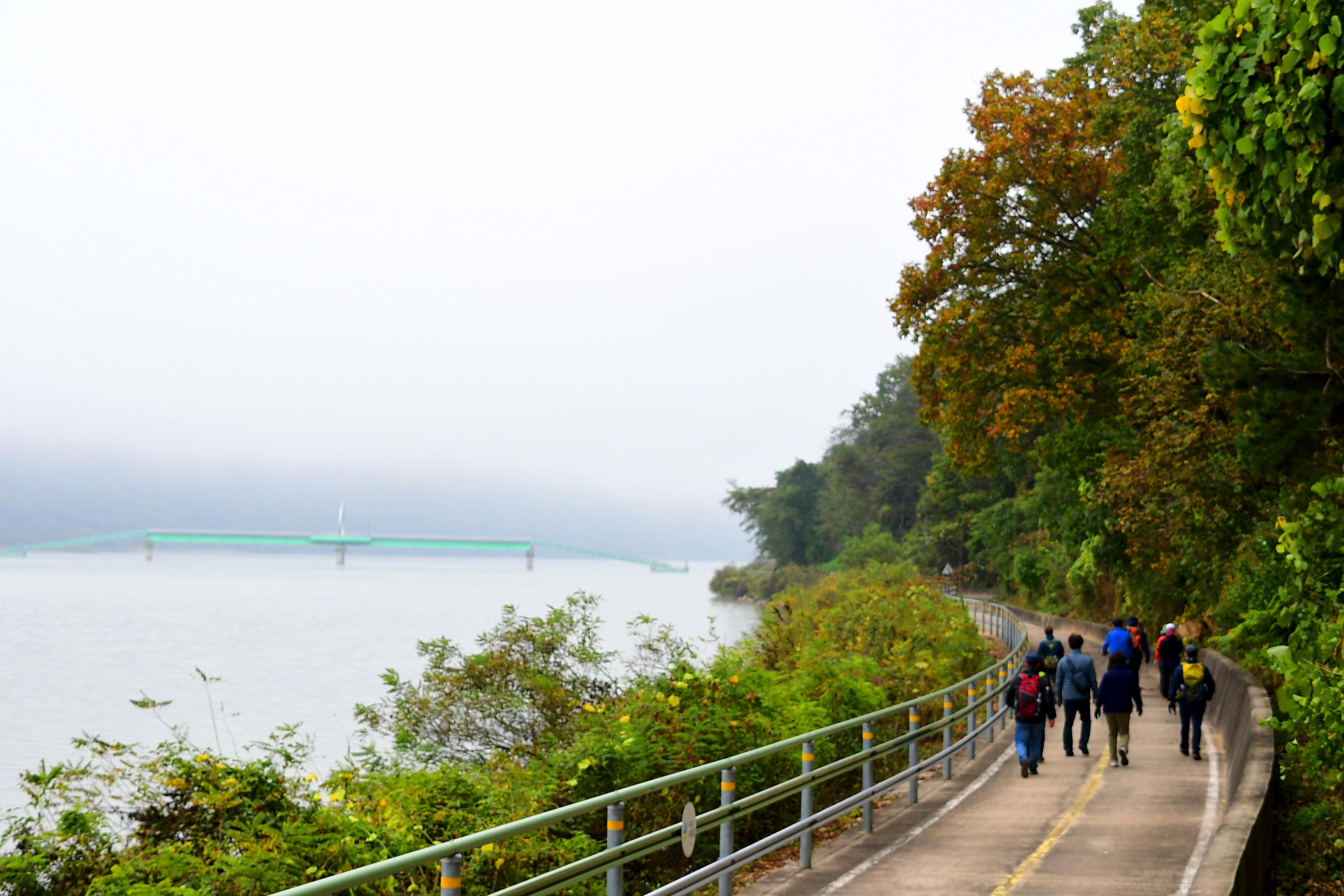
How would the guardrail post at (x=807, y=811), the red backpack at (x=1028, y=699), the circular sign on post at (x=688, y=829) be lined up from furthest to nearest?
the red backpack at (x=1028, y=699) → the guardrail post at (x=807, y=811) → the circular sign on post at (x=688, y=829)

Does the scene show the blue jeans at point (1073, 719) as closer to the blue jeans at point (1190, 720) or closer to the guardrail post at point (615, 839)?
the blue jeans at point (1190, 720)

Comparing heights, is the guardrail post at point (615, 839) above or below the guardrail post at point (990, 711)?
above

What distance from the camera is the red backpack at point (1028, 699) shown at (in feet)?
52.7

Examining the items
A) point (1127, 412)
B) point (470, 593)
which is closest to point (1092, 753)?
point (1127, 412)

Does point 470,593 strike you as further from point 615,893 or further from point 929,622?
point 615,893

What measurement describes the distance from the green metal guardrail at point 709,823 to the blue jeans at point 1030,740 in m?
0.84

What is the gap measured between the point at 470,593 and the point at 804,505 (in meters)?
37.5

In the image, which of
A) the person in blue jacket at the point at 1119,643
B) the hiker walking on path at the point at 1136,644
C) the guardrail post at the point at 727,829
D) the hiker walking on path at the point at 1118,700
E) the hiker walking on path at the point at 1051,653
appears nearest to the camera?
the guardrail post at the point at 727,829

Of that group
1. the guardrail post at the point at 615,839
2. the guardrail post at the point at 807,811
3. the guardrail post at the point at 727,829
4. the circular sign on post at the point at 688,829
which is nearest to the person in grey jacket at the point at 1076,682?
the guardrail post at the point at 807,811

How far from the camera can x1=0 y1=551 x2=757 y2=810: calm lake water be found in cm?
3189

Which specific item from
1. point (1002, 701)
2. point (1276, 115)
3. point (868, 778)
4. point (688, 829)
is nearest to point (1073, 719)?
point (1002, 701)

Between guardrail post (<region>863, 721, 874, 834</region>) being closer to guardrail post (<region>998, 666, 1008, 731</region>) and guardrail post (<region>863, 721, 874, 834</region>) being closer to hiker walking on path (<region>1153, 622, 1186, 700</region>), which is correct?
guardrail post (<region>998, 666, 1008, 731</region>)

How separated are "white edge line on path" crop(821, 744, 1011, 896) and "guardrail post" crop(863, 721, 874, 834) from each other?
1.21 feet

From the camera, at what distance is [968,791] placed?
599 inches
